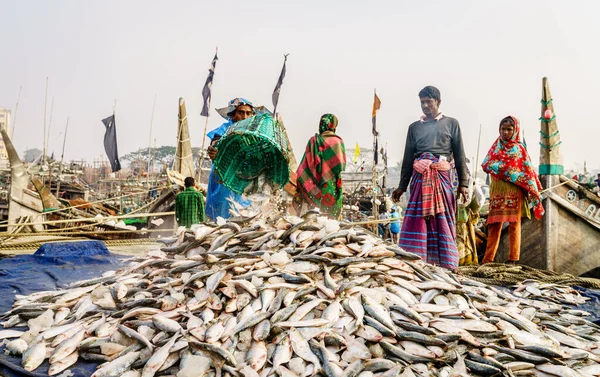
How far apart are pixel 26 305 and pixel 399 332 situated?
2.86 metres

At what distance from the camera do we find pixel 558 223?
6758 mm

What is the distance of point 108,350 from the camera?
254 centimetres

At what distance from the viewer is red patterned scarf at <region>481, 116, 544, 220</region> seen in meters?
6.05

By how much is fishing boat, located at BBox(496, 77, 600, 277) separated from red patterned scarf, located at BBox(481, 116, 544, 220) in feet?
2.50

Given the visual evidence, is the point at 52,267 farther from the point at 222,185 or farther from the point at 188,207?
the point at 188,207

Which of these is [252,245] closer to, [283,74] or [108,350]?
[108,350]

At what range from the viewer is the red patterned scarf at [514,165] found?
6.05 metres

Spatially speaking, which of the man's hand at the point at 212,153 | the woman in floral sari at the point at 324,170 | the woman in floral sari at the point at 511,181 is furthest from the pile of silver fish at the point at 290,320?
the woman in floral sari at the point at 511,181

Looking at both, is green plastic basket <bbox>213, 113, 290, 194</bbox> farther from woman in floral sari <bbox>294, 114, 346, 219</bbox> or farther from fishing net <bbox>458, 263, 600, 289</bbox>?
fishing net <bbox>458, 263, 600, 289</bbox>

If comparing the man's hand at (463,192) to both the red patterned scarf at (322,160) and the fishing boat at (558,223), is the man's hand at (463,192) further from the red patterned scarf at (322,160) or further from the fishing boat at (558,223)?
the fishing boat at (558,223)

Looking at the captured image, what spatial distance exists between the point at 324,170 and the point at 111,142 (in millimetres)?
Result: 14668

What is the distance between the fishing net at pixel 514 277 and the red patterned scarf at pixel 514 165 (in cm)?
115

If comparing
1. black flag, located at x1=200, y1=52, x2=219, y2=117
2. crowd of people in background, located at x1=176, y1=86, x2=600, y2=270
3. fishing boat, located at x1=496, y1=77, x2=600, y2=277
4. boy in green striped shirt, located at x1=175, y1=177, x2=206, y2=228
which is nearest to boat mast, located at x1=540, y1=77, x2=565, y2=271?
fishing boat, located at x1=496, y1=77, x2=600, y2=277

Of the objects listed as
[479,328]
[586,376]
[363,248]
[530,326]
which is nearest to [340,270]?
[363,248]
